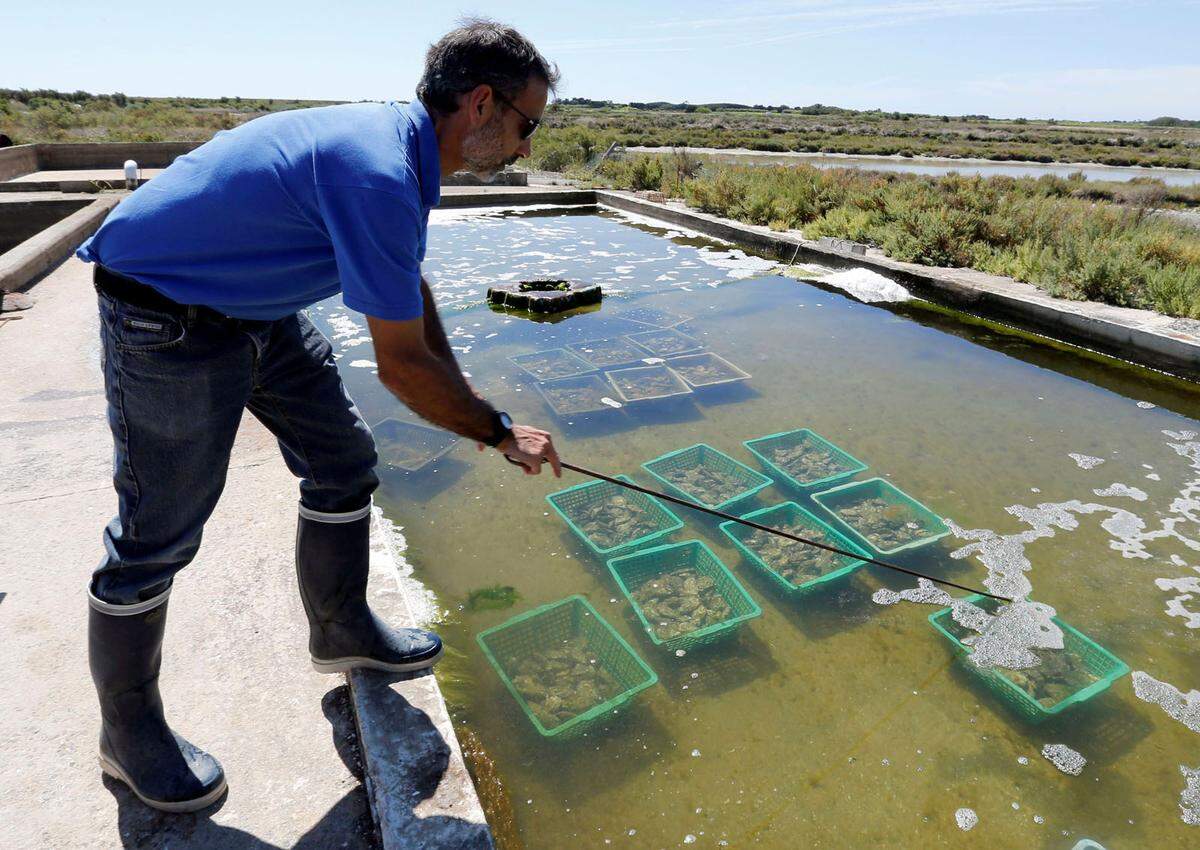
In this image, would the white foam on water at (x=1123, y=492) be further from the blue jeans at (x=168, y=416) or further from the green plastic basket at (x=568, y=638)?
the blue jeans at (x=168, y=416)

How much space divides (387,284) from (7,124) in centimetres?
3037

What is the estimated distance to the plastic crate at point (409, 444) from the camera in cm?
354

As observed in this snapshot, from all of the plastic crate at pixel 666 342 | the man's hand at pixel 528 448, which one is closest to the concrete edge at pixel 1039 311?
the plastic crate at pixel 666 342

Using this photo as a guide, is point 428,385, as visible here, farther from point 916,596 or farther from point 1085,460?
point 1085,460

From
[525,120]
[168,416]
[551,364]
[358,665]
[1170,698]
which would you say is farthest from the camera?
[551,364]

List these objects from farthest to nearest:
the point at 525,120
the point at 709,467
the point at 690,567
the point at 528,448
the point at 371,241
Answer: the point at 709,467 < the point at 690,567 < the point at 528,448 < the point at 525,120 < the point at 371,241

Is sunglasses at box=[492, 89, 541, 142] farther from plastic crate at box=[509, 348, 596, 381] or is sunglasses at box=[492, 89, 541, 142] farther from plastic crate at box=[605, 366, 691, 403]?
plastic crate at box=[509, 348, 596, 381]

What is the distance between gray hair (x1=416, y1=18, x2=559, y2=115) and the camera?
4.39 feet

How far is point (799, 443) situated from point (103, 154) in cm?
1685

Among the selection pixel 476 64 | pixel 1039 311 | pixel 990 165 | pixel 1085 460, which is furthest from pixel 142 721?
pixel 990 165

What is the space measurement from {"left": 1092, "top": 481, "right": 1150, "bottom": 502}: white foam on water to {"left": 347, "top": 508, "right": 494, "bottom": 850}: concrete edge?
3478mm

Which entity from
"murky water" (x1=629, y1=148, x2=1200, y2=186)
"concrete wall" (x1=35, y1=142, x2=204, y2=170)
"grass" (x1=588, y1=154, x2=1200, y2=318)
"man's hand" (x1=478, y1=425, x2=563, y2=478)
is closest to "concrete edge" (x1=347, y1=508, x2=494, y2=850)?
"man's hand" (x1=478, y1=425, x2=563, y2=478)

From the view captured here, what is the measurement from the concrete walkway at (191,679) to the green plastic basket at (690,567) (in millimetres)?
1075

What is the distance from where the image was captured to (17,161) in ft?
41.5
